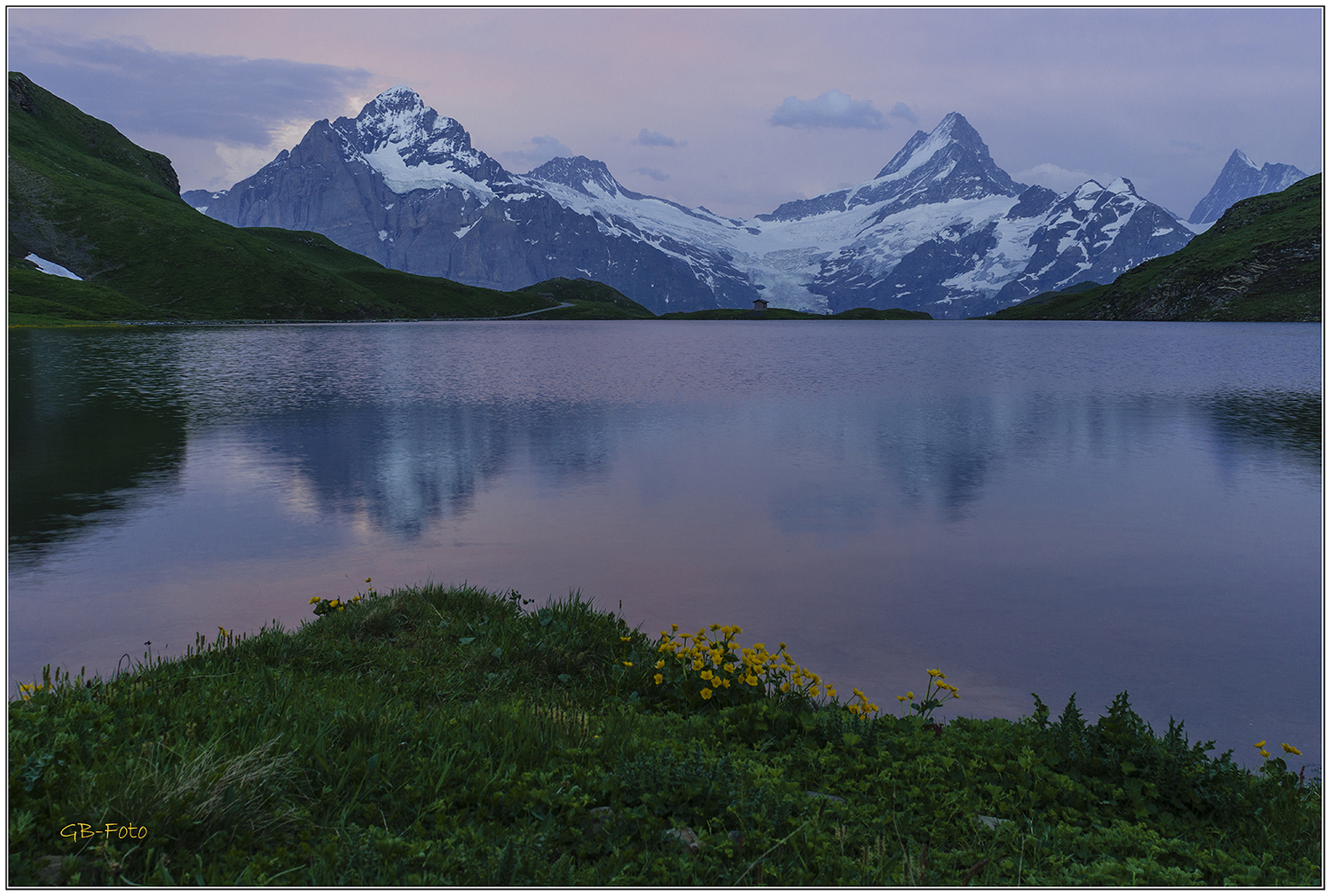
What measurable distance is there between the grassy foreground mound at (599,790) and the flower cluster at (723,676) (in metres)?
0.05

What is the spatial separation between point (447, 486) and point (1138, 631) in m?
18.0

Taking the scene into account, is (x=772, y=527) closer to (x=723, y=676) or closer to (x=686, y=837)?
(x=723, y=676)

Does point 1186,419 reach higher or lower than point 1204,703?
higher

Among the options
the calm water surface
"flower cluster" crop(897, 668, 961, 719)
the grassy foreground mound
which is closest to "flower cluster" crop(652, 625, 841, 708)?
the grassy foreground mound

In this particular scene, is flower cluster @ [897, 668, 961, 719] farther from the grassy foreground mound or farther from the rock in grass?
the rock in grass

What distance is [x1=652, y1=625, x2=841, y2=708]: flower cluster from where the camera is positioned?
9.39 metres

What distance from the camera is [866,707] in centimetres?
862

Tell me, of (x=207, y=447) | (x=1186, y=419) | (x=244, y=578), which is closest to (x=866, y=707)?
(x=244, y=578)

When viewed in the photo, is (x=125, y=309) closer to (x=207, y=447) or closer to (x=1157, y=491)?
(x=207, y=447)

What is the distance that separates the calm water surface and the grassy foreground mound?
2121 mm

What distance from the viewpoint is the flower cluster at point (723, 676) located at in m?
9.39

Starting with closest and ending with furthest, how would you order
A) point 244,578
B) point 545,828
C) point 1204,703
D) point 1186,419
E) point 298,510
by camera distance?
1. point 545,828
2. point 1204,703
3. point 244,578
4. point 298,510
5. point 1186,419

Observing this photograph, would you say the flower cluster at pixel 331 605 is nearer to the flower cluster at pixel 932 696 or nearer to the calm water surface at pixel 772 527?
the calm water surface at pixel 772 527

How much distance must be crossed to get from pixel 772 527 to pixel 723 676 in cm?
945
